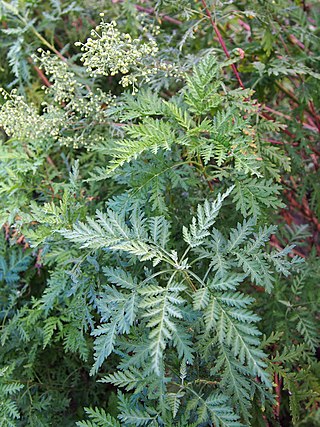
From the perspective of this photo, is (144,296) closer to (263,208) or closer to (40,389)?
(263,208)

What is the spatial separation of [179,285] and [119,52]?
2.31 ft

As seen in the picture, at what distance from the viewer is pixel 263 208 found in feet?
4.76

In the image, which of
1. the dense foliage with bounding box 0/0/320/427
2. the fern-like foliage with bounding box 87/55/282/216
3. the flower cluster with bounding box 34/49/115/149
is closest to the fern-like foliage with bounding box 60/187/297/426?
the dense foliage with bounding box 0/0/320/427

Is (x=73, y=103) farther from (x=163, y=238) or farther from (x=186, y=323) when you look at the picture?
(x=186, y=323)

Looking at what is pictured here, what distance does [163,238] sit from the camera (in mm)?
1278

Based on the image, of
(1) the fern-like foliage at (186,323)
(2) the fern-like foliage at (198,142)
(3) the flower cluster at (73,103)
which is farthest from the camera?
(3) the flower cluster at (73,103)

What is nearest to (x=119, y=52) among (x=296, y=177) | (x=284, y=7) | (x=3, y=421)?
(x=284, y=7)

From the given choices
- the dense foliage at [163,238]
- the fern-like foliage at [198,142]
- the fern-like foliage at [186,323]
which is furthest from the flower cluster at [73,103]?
the fern-like foliage at [186,323]

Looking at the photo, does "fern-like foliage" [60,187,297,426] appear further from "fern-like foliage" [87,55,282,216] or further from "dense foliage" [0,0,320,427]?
"fern-like foliage" [87,55,282,216]

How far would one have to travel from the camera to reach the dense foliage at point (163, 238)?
1.21 metres

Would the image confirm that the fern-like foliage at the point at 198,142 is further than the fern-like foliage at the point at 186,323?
Yes

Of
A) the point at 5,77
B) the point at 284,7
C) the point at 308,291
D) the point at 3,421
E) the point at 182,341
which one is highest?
the point at 5,77

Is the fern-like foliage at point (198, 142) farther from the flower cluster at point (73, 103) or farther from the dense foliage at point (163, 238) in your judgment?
the flower cluster at point (73, 103)

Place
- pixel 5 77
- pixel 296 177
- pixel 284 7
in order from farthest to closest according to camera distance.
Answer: pixel 5 77, pixel 296 177, pixel 284 7
